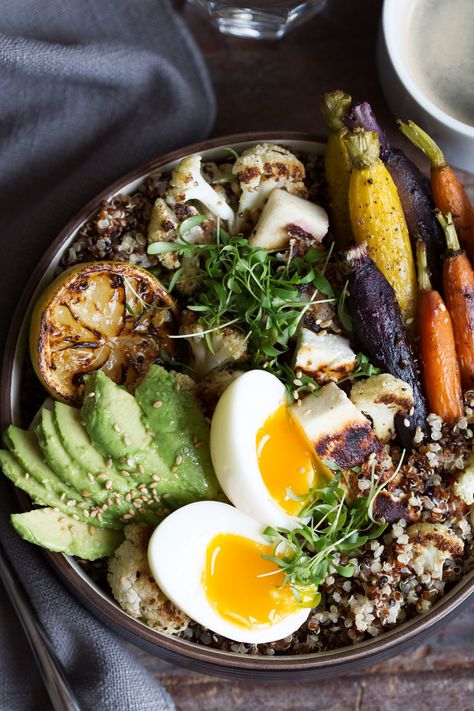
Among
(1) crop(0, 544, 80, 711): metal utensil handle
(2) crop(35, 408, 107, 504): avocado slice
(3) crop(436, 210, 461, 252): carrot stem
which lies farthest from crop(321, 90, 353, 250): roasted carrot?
(1) crop(0, 544, 80, 711): metal utensil handle

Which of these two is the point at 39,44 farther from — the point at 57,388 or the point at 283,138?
the point at 57,388

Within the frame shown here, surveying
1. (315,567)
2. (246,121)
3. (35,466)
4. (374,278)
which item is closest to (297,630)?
(315,567)

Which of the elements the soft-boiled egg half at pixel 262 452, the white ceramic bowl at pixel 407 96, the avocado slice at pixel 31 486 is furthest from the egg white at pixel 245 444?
the white ceramic bowl at pixel 407 96

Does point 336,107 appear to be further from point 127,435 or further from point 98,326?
point 127,435

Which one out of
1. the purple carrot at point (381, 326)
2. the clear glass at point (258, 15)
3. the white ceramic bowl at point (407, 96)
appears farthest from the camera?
the clear glass at point (258, 15)

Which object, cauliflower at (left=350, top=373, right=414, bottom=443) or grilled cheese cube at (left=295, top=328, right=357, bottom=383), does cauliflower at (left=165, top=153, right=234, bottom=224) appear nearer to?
grilled cheese cube at (left=295, top=328, right=357, bottom=383)

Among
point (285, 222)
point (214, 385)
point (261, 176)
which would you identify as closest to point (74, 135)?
point (261, 176)

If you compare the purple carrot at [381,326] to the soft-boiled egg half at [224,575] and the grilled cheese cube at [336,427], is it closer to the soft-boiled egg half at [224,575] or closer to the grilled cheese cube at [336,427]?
the grilled cheese cube at [336,427]
